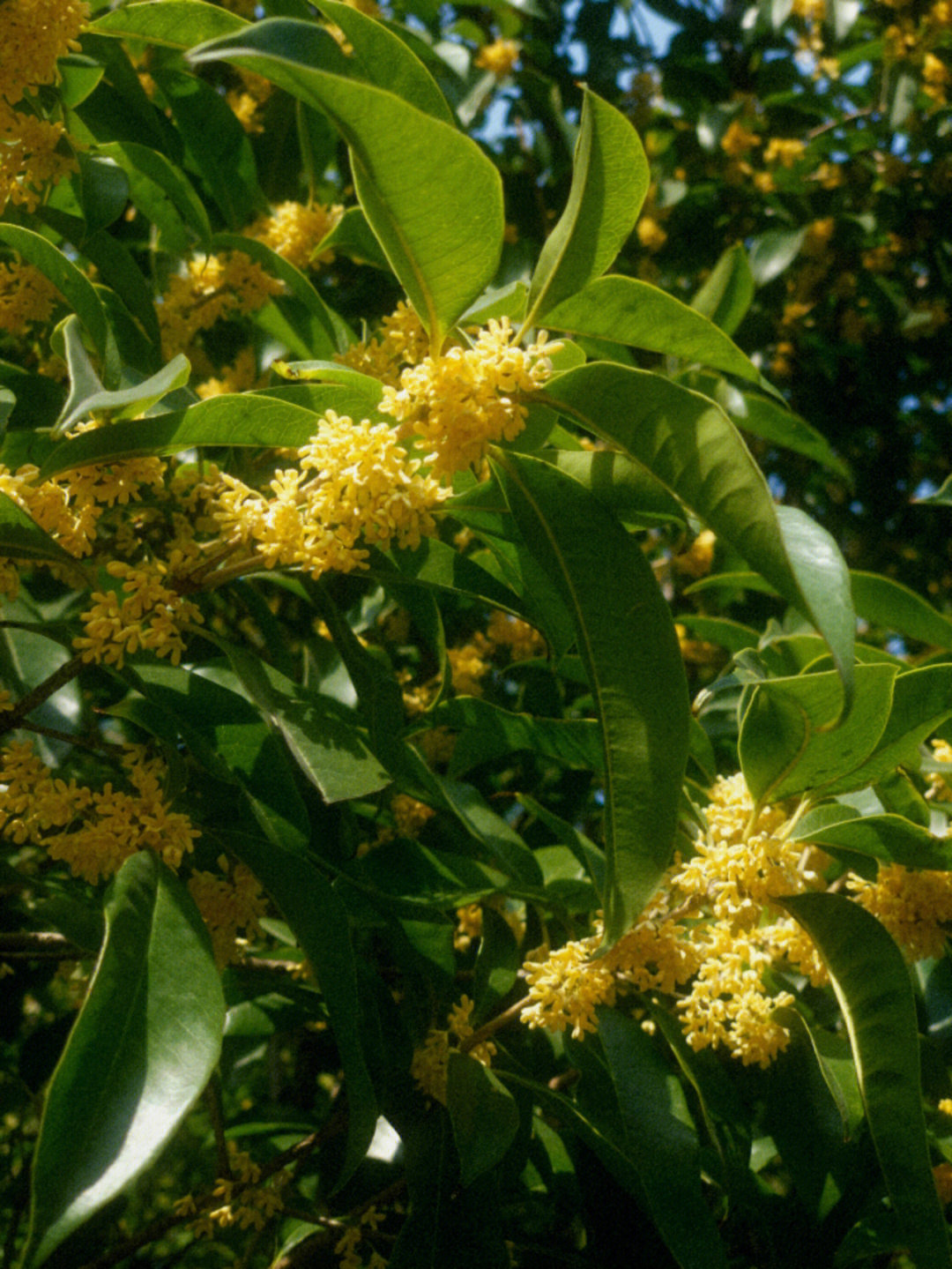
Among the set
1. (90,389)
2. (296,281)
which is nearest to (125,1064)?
(90,389)

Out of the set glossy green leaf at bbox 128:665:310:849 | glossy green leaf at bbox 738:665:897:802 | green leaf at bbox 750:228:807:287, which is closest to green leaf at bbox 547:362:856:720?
glossy green leaf at bbox 738:665:897:802

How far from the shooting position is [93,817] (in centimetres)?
140

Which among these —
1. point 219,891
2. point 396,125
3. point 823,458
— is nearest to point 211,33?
point 396,125

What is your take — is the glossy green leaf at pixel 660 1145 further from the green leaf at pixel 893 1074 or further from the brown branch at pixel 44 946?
the brown branch at pixel 44 946

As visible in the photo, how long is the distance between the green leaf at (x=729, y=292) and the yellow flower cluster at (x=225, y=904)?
172 centimetres

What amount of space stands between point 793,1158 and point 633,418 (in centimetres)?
109

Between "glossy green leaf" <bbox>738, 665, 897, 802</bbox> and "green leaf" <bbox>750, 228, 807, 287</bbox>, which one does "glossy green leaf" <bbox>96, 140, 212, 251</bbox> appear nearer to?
"glossy green leaf" <bbox>738, 665, 897, 802</bbox>

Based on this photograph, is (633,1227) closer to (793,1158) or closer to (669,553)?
(793,1158)

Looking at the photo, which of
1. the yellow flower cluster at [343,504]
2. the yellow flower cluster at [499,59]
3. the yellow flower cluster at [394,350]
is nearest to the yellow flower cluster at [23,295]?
the yellow flower cluster at [394,350]

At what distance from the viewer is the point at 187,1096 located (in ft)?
3.06

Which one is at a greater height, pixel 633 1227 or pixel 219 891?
pixel 219 891

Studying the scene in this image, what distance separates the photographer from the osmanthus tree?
102 centimetres

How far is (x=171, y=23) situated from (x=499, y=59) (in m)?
1.92

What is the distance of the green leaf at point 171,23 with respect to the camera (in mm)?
1393
